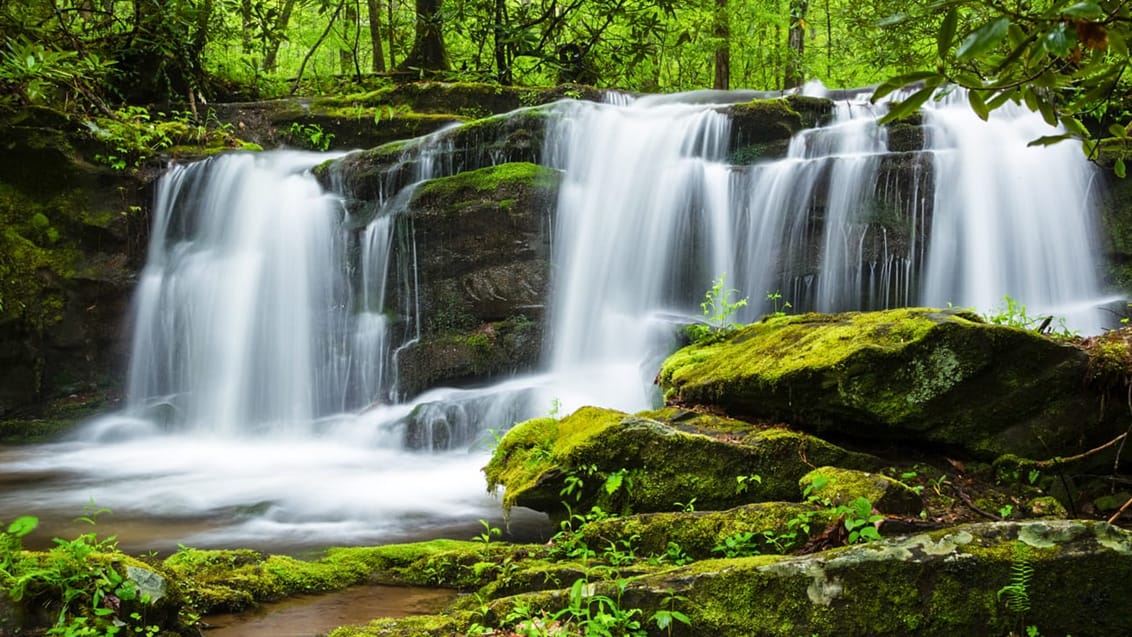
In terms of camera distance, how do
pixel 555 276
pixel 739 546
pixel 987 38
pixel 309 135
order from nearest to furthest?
pixel 987 38
pixel 739 546
pixel 555 276
pixel 309 135

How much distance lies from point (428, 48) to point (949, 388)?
38.9ft

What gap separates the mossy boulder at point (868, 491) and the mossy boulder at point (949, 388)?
1.91 ft

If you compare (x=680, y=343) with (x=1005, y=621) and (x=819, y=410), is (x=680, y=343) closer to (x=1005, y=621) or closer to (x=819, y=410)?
(x=819, y=410)

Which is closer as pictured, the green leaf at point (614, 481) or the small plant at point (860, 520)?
the small plant at point (860, 520)

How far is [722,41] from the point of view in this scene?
47.9 ft

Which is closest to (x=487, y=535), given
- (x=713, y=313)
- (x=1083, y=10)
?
(x=1083, y=10)

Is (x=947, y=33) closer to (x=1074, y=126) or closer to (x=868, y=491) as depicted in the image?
(x=1074, y=126)

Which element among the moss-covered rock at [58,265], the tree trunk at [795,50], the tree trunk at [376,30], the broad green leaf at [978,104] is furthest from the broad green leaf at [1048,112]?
the tree trunk at [795,50]

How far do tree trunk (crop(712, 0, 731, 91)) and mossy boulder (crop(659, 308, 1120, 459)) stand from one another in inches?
471

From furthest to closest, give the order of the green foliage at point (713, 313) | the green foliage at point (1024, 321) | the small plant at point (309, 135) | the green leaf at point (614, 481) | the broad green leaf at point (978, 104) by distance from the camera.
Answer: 1. the small plant at point (309, 135)
2. the green foliage at point (713, 313)
3. the green foliage at point (1024, 321)
4. the green leaf at point (614, 481)
5. the broad green leaf at point (978, 104)

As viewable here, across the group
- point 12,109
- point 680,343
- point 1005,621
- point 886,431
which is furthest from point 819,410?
point 12,109

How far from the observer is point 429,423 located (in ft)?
25.9

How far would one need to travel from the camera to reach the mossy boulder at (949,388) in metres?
3.70

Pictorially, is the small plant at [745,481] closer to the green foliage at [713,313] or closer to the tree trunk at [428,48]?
the green foliage at [713,313]
